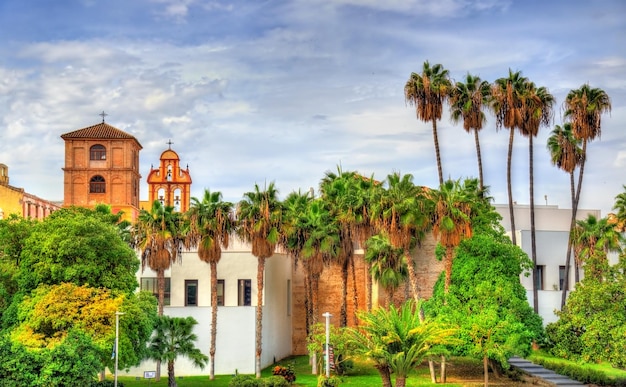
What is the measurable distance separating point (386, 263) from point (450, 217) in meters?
7.26

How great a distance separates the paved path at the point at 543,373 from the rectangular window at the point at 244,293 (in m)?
16.6

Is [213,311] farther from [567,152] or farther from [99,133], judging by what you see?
[99,133]

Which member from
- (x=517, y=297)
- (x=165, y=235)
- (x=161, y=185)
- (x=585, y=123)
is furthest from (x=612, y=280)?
(x=161, y=185)

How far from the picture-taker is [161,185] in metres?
97.5

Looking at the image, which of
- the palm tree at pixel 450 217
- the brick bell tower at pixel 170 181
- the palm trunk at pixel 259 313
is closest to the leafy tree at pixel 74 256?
the palm trunk at pixel 259 313

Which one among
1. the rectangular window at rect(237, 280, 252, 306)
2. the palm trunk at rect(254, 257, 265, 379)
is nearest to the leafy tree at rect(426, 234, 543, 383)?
the palm trunk at rect(254, 257, 265, 379)

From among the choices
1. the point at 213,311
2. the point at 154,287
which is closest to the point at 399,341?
the point at 213,311

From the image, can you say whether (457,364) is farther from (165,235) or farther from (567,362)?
(165,235)

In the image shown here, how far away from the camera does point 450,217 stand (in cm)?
5075

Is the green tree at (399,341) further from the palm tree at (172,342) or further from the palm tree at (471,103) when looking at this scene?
the palm tree at (471,103)

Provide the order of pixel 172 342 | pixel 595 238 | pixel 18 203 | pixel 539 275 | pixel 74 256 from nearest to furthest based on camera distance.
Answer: pixel 74 256
pixel 172 342
pixel 595 238
pixel 539 275
pixel 18 203

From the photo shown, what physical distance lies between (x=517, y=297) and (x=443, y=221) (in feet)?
20.1

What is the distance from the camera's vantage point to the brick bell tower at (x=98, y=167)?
10162 cm

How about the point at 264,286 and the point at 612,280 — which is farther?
the point at 264,286
